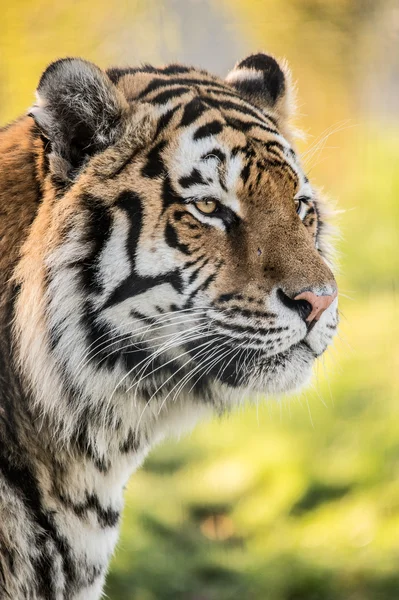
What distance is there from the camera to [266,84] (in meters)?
1.39

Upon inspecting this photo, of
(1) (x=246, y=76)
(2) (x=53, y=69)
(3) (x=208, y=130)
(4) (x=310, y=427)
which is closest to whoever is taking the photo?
(2) (x=53, y=69)

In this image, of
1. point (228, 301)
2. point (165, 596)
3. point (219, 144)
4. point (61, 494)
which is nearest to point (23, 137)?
point (219, 144)

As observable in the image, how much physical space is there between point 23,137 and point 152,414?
0.49 metres

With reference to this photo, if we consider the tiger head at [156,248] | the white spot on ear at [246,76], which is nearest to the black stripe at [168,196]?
the tiger head at [156,248]

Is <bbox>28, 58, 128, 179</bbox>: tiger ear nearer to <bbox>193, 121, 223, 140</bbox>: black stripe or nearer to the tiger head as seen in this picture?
the tiger head

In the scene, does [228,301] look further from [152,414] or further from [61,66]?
[61,66]

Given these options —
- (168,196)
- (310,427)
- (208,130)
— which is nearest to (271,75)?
(208,130)

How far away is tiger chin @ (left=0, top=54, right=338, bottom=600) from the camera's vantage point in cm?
112

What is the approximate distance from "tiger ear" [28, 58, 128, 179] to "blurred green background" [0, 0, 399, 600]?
30.6 inches

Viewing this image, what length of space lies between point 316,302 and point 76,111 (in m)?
0.44

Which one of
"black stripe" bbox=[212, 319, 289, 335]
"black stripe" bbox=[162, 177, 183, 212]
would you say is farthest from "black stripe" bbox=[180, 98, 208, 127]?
"black stripe" bbox=[212, 319, 289, 335]

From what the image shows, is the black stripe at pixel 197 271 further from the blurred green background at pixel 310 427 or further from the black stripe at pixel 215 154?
the blurred green background at pixel 310 427

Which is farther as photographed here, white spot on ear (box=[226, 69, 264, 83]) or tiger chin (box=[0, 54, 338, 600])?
white spot on ear (box=[226, 69, 264, 83])

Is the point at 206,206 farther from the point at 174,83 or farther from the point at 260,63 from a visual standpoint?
the point at 260,63
